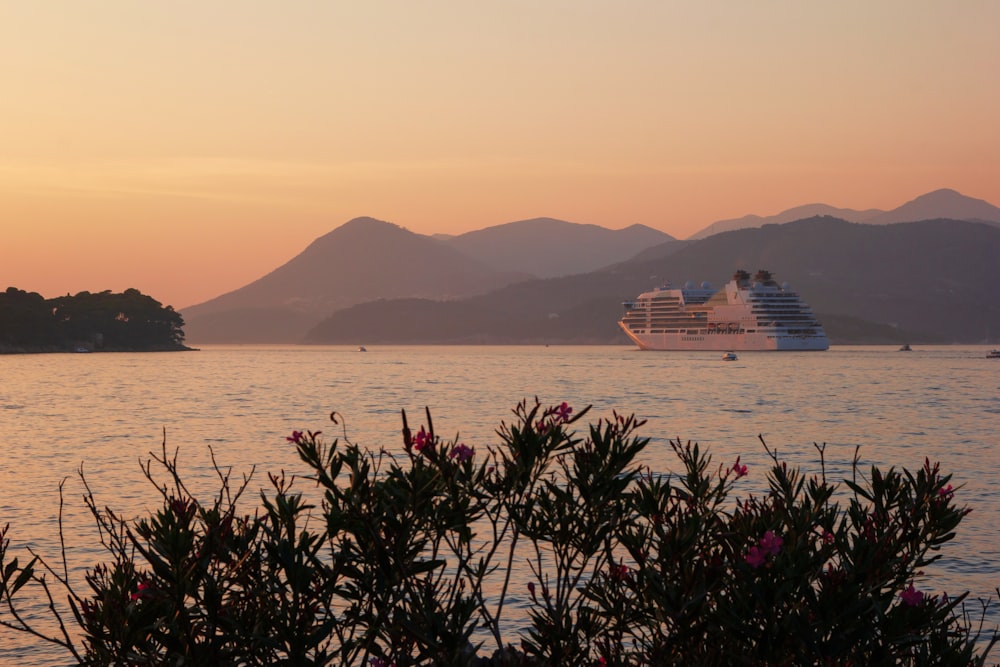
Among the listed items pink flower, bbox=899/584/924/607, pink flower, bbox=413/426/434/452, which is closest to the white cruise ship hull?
pink flower, bbox=899/584/924/607

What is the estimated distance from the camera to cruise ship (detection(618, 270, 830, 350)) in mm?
184500

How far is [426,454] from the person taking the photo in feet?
19.5

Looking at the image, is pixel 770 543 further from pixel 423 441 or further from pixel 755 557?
pixel 423 441

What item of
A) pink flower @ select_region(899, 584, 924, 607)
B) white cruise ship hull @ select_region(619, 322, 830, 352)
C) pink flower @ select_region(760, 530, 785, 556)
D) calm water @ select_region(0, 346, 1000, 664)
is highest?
white cruise ship hull @ select_region(619, 322, 830, 352)

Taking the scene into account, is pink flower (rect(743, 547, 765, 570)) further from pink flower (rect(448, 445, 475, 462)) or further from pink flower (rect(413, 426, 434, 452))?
pink flower (rect(413, 426, 434, 452))

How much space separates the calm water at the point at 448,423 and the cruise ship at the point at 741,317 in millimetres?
77843

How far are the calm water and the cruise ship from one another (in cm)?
7784

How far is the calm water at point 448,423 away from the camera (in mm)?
24156

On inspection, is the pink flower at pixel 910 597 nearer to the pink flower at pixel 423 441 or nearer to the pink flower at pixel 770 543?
the pink flower at pixel 770 543

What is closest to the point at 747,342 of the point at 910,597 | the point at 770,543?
the point at 910,597

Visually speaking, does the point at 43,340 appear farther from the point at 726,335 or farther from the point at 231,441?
the point at 231,441

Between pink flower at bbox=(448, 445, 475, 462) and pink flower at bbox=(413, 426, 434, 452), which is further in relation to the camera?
pink flower at bbox=(448, 445, 475, 462)

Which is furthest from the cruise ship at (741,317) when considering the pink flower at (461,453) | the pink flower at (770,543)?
the pink flower at (770,543)

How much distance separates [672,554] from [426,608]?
140cm
